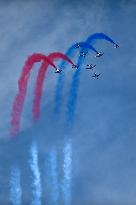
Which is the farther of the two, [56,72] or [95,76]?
[95,76]

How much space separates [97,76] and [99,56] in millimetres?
6124

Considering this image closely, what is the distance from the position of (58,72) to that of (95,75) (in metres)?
17.9

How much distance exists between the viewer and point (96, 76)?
132125 mm

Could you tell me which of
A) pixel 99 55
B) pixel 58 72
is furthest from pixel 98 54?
pixel 58 72

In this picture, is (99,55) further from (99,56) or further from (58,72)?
(58,72)

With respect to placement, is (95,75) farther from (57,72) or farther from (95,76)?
(57,72)

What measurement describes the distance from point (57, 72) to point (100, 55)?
19048 mm

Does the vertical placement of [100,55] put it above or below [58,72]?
above

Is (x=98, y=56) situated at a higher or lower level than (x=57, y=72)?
higher

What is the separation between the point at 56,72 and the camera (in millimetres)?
118062

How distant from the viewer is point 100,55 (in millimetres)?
130875

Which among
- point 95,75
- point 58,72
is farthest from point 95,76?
point 58,72

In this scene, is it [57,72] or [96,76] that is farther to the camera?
[96,76]

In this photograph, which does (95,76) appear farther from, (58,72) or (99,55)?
(58,72)
